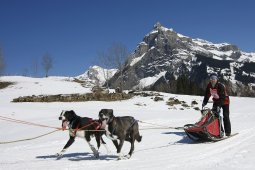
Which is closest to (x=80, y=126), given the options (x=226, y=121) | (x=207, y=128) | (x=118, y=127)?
(x=118, y=127)

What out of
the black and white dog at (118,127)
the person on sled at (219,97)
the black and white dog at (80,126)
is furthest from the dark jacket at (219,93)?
the black and white dog at (80,126)

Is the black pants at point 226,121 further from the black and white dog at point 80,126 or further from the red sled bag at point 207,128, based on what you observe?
the black and white dog at point 80,126

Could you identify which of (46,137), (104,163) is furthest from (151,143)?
(46,137)

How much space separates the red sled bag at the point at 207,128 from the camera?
410 inches

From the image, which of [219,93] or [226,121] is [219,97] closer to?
[219,93]

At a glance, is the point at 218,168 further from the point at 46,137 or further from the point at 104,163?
the point at 46,137

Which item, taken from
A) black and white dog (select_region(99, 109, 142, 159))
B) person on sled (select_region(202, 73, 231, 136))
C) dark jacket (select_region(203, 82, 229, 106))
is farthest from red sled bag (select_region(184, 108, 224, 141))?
black and white dog (select_region(99, 109, 142, 159))

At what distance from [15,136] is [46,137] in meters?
2.18

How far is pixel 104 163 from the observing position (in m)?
8.47

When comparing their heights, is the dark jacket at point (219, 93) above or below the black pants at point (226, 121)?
above

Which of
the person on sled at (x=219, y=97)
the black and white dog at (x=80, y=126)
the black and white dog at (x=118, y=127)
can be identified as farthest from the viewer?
the person on sled at (x=219, y=97)

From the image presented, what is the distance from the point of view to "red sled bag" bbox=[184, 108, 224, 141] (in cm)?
1042

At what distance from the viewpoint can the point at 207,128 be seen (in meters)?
10.5

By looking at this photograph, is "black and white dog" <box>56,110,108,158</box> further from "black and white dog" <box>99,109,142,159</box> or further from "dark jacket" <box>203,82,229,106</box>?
"dark jacket" <box>203,82,229,106</box>
